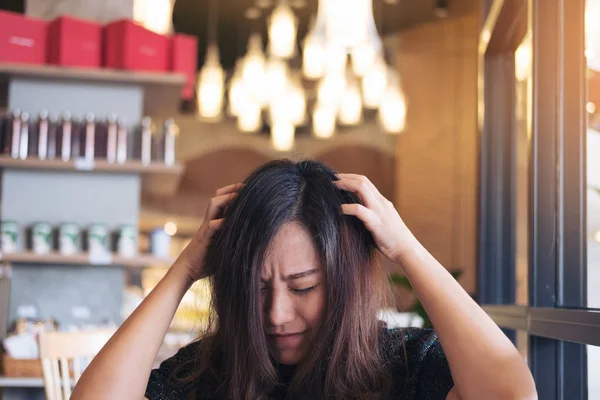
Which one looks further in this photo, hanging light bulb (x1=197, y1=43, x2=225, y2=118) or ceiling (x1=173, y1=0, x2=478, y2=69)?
ceiling (x1=173, y1=0, x2=478, y2=69)

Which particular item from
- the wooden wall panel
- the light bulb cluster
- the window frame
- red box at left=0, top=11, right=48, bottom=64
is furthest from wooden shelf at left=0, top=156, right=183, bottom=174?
the wooden wall panel

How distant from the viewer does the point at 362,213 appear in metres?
1.46

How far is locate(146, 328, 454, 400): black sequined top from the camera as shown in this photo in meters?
1.46

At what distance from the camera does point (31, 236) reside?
4113 millimetres

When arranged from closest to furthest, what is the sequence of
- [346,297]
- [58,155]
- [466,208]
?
[346,297] → [58,155] → [466,208]

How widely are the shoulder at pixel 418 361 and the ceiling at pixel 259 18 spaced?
589cm

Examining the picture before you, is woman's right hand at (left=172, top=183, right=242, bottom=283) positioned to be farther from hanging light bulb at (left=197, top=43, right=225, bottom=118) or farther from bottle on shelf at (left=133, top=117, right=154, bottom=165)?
hanging light bulb at (left=197, top=43, right=225, bottom=118)

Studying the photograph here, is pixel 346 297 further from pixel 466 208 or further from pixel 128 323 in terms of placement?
pixel 466 208

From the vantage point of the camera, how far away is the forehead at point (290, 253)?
147 cm

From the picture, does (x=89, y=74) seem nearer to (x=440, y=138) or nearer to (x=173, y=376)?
(x=173, y=376)

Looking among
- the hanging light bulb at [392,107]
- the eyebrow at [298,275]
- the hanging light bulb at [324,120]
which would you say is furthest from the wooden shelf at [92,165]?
the hanging light bulb at [324,120]

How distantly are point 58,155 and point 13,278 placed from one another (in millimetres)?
658

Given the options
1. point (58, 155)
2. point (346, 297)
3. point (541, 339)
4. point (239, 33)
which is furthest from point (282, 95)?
point (346, 297)

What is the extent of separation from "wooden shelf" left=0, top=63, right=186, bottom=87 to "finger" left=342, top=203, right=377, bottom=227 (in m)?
2.73
